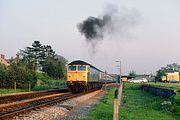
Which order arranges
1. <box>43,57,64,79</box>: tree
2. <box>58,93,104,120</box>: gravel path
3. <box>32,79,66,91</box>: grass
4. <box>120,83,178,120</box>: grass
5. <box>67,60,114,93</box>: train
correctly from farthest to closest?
<box>43,57,64,79</box>: tree
<box>32,79,66,91</box>: grass
<box>67,60,114,93</box>: train
<box>120,83,178,120</box>: grass
<box>58,93,104,120</box>: gravel path

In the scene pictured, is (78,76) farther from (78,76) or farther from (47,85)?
(47,85)

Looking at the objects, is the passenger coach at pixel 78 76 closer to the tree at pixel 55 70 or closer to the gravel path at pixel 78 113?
the gravel path at pixel 78 113

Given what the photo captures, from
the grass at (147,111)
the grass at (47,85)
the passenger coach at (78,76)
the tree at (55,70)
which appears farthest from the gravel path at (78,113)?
the tree at (55,70)

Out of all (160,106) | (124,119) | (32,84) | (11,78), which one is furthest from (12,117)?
(32,84)

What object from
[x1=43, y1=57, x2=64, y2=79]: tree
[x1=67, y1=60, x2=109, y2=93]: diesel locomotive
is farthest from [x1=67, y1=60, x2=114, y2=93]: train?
[x1=43, y1=57, x2=64, y2=79]: tree

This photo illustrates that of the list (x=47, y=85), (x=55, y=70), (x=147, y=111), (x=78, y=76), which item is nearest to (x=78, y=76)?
(x=78, y=76)

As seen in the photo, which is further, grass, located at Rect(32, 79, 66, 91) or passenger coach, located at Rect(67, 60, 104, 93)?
grass, located at Rect(32, 79, 66, 91)

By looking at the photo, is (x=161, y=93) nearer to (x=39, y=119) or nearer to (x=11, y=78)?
(x=11, y=78)

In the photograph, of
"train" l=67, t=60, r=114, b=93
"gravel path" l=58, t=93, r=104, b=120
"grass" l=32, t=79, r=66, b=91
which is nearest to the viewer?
"gravel path" l=58, t=93, r=104, b=120

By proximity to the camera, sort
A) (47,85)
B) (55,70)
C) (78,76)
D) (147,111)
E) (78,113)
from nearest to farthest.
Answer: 1. (78,113)
2. (147,111)
3. (78,76)
4. (47,85)
5. (55,70)

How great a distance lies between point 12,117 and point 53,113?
3235 millimetres

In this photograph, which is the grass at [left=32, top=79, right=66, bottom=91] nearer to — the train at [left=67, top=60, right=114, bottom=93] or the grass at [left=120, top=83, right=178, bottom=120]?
the train at [left=67, top=60, right=114, bottom=93]

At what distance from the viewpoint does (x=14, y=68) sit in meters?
50.6

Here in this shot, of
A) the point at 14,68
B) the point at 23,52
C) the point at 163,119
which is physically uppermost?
the point at 23,52
